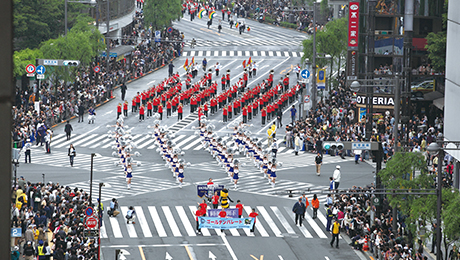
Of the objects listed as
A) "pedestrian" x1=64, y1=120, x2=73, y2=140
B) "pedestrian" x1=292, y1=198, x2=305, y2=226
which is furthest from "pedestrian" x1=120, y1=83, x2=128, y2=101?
"pedestrian" x1=292, y1=198, x2=305, y2=226

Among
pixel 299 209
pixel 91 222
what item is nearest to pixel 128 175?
pixel 299 209

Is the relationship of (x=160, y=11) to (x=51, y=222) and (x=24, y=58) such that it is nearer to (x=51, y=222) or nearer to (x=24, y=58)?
(x=24, y=58)

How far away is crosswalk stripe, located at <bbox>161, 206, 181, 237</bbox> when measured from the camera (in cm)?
3284

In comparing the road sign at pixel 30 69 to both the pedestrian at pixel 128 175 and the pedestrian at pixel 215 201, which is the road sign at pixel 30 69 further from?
the pedestrian at pixel 215 201

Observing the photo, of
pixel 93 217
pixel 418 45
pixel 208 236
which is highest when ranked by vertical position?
pixel 418 45

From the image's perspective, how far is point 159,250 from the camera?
30.4 metres

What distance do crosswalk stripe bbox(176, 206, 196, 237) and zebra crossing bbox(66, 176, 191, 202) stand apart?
152 inches

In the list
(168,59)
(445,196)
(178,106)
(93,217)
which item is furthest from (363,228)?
(168,59)

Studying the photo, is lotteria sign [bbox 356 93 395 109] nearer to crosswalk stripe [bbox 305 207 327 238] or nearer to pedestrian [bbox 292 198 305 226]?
crosswalk stripe [bbox 305 207 327 238]

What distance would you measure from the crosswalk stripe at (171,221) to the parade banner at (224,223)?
1283 millimetres

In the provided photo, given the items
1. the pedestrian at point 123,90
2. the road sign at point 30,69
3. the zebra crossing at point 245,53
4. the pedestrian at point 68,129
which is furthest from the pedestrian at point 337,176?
the zebra crossing at point 245,53

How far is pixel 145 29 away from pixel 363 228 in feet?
209

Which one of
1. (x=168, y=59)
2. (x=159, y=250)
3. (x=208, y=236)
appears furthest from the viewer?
(x=168, y=59)

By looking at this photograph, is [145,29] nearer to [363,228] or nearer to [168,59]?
[168,59]
